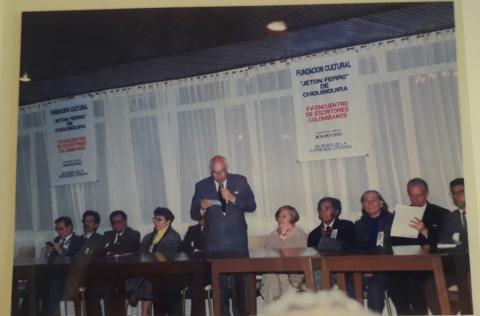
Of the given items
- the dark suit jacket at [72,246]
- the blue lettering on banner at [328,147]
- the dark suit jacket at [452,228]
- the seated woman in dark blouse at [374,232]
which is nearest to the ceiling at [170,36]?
the blue lettering on banner at [328,147]

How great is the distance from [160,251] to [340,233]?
3.13ft

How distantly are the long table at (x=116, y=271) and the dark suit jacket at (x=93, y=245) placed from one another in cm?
5

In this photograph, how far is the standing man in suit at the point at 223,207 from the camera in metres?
2.68

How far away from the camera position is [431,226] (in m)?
2.52

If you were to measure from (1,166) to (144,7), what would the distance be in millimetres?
1100

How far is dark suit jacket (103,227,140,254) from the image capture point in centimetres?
271

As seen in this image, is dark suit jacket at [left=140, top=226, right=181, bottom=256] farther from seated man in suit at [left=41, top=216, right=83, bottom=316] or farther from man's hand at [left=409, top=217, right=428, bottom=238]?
man's hand at [left=409, top=217, right=428, bottom=238]

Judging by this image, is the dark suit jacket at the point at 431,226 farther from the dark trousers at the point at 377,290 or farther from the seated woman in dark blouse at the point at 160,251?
the seated woman in dark blouse at the point at 160,251

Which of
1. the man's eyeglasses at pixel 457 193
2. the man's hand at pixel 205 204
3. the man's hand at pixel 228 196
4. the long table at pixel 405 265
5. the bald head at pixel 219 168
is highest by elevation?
the bald head at pixel 219 168

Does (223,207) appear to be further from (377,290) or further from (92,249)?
(377,290)

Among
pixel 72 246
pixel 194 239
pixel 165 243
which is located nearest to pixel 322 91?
pixel 194 239

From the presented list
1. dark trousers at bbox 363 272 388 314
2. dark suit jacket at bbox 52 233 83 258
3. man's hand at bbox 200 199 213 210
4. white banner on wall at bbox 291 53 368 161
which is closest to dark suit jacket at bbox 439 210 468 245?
dark trousers at bbox 363 272 388 314

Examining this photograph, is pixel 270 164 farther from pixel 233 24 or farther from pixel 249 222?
pixel 233 24

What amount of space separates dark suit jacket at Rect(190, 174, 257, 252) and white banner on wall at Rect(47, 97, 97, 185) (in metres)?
0.61
